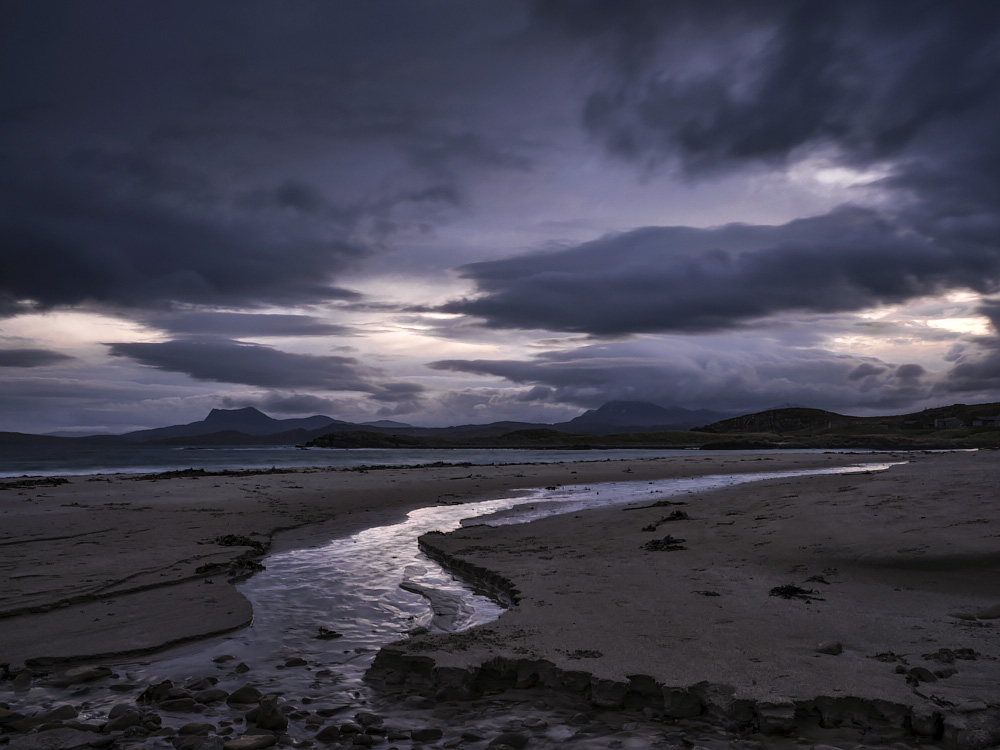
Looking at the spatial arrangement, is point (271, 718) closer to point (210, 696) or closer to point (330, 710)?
point (330, 710)

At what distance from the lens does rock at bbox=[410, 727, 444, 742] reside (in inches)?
178

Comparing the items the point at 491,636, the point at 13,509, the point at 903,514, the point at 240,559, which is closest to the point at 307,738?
the point at 491,636

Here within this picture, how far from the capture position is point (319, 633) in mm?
7176

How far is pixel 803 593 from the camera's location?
25.1ft

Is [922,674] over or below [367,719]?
over

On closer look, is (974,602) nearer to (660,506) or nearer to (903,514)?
(903,514)

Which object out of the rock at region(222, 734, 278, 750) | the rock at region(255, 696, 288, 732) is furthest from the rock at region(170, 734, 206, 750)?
the rock at region(255, 696, 288, 732)

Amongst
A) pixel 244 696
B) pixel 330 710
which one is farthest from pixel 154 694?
pixel 330 710

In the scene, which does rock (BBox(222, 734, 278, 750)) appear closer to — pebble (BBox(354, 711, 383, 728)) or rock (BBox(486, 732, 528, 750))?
pebble (BBox(354, 711, 383, 728))

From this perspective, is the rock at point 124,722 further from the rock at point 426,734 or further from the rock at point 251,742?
the rock at point 426,734

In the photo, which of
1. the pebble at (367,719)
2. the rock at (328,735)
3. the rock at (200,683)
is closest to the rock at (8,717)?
the rock at (200,683)

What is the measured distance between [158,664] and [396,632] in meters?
2.61

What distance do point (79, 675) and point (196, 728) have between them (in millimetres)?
1989

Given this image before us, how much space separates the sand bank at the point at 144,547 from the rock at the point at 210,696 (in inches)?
67.4
